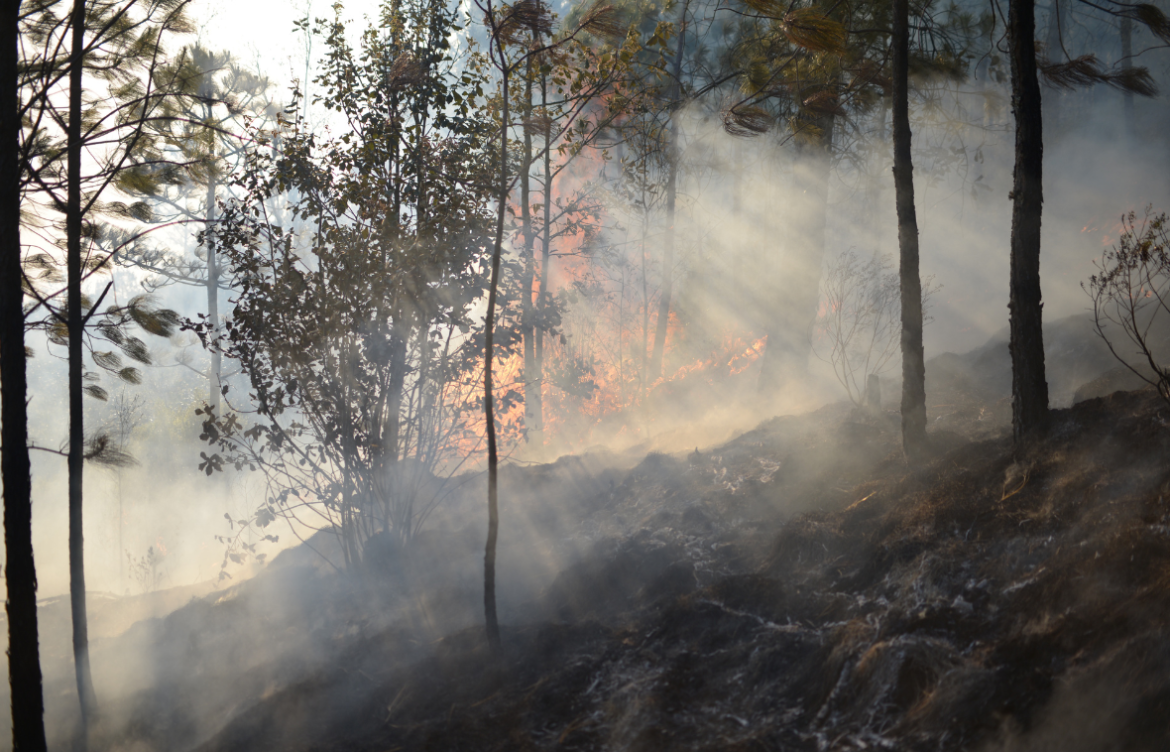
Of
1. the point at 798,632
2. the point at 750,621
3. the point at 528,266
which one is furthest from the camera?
the point at 528,266

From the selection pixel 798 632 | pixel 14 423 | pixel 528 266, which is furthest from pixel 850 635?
pixel 14 423

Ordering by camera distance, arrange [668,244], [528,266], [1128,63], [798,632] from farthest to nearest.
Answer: [1128,63] → [668,244] → [528,266] → [798,632]

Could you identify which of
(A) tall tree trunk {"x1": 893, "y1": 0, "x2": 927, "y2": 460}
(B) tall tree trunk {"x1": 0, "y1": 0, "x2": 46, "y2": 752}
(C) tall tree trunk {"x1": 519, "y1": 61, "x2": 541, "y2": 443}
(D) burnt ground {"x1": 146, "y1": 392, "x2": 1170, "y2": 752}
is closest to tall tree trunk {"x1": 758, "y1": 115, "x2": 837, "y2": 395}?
(C) tall tree trunk {"x1": 519, "y1": 61, "x2": 541, "y2": 443}

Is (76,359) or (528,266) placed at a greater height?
(528,266)

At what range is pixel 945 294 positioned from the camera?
25625mm

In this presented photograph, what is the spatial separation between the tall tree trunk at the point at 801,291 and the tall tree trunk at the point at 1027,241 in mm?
6934

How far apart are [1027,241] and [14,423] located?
9.11 metres

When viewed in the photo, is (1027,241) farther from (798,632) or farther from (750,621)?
(750,621)

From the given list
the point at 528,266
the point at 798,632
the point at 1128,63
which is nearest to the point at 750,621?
the point at 798,632

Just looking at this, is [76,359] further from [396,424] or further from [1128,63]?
[1128,63]

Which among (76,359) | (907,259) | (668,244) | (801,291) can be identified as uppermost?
(668,244)

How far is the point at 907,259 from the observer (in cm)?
743

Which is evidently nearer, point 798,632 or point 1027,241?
point 798,632

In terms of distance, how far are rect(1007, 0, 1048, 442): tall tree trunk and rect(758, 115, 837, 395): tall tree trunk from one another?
22.8 ft
